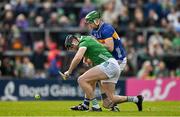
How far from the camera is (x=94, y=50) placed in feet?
61.6

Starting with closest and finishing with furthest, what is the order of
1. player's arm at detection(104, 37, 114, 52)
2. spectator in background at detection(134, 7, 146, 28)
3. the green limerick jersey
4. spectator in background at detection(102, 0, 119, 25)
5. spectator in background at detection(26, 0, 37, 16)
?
the green limerick jersey
player's arm at detection(104, 37, 114, 52)
spectator in background at detection(102, 0, 119, 25)
spectator in background at detection(134, 7, 146, 28)
spectator in background at detection(26, 0, 37, 16)

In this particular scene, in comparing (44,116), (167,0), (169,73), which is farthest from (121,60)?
(167,0)

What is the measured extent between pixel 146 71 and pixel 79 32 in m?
3.61

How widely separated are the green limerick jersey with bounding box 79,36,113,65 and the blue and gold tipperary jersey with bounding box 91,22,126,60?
0.77m

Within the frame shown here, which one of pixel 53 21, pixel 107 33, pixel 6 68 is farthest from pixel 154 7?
pixel 107 33

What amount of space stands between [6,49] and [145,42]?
5.78 meters

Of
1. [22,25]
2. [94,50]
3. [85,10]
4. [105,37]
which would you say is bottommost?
[94,50]

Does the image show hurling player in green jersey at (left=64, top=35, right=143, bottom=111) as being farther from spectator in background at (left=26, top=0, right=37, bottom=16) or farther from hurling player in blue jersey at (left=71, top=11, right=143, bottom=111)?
spectator in background at (left=26, top=0, right=37, bottom=16)

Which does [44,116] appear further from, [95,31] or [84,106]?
[95,31]

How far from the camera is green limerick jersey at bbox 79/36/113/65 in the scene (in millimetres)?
18719

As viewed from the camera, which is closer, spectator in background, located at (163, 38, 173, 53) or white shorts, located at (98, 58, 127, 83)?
white shorts, located at (98, 58, 127, 83)

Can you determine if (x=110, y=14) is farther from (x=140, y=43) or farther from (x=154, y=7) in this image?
(x=154, y=7)

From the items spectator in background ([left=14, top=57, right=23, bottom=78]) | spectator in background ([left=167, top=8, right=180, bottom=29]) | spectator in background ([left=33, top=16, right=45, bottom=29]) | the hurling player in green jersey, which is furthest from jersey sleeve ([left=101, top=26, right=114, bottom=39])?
spectator in background ([left=167, top=8, right=180, bottom=29])

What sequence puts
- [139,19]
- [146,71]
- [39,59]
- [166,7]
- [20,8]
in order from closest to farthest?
1. [146,71]
2. [39,59]
3. [139,19]
4. [20,8]
5. [166,7]
